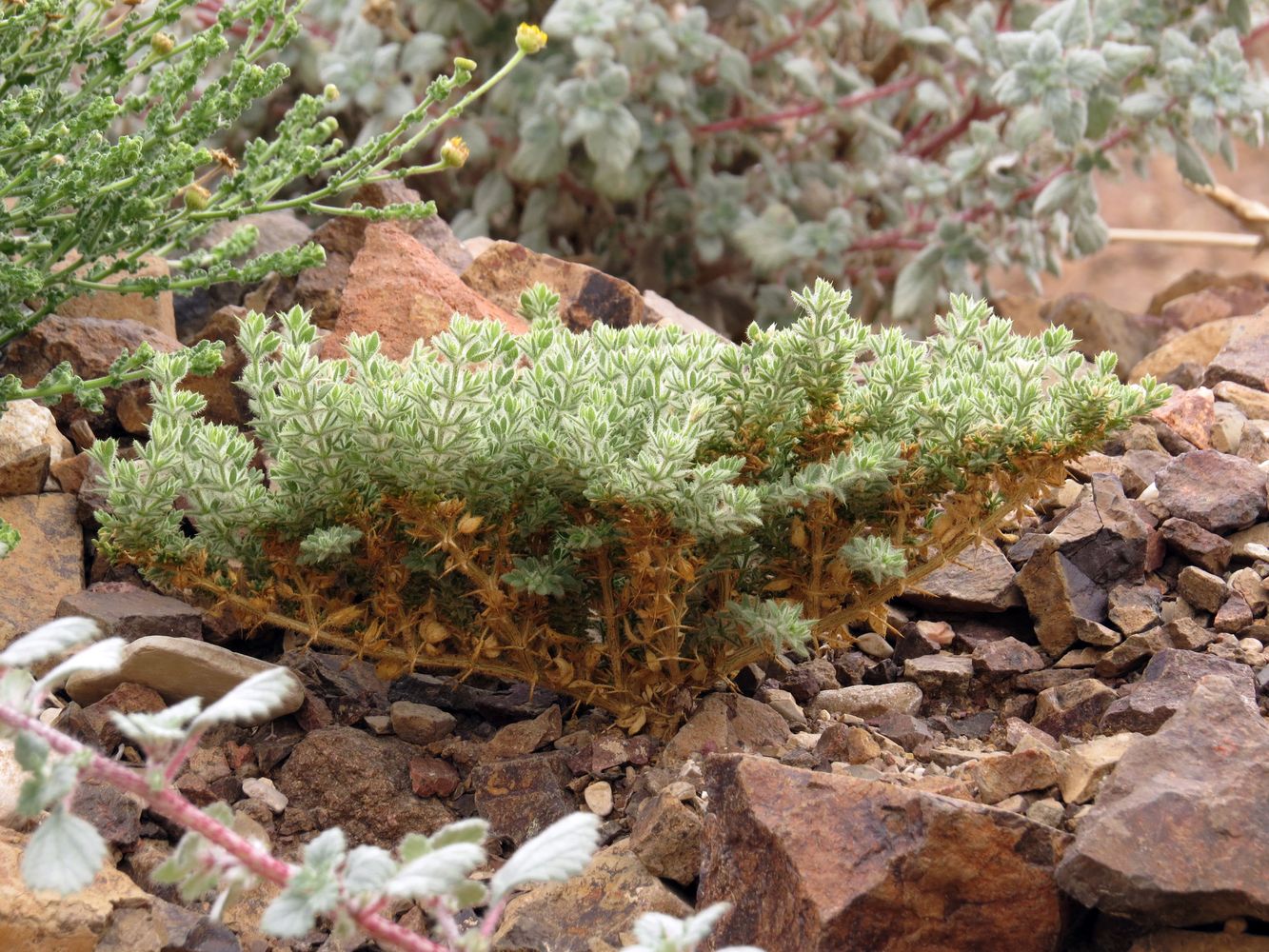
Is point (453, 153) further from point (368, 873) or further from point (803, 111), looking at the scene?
point (803, 111)

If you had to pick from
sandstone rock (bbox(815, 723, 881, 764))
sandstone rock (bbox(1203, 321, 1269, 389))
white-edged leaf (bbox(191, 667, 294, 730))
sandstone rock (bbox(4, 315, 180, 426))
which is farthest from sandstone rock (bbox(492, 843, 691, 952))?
sandstone rock (bbox(1203, 321, 1269, 389))

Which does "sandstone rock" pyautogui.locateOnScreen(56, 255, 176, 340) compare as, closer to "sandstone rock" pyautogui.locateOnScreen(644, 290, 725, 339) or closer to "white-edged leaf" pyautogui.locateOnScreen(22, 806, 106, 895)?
"sandstone rock" pyautogui.locateOnScreen(644, 290, 725, 339)

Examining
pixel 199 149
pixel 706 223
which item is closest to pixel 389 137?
pixel 199 149

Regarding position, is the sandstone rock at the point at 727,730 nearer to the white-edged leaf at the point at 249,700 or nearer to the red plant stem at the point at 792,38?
the white-edged leaf at the point at 249,700

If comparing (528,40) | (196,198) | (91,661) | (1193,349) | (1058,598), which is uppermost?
(528,40)

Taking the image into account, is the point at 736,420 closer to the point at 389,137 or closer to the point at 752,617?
the point at 752,617

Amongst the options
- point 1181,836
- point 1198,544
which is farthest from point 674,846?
point 1198,544
